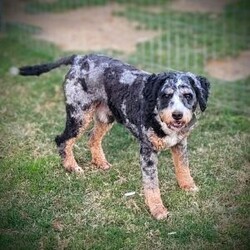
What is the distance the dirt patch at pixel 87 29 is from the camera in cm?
1151

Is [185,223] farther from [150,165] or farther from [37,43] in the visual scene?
[37,43]

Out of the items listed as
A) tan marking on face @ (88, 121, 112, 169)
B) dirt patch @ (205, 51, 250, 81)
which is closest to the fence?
dirt patch @ (205, 51, 250, 81)

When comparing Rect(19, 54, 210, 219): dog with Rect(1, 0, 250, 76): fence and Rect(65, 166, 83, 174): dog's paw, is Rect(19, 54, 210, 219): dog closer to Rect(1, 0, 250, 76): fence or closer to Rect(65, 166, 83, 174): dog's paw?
Rect(65, 166, 83, 174): dog's paw

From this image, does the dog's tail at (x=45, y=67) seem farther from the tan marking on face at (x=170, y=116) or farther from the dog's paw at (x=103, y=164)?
the tan marking on face at (x=170, y=116)

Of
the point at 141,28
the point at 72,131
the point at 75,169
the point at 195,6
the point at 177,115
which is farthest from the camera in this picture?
the point at 195,6

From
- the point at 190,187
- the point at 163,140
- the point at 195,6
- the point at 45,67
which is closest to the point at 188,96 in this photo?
the point at 163,140

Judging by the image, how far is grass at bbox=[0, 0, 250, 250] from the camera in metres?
5.41

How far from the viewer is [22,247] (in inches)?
208

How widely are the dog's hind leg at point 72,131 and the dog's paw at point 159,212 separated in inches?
50.6

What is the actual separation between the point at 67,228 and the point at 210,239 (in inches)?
56.4

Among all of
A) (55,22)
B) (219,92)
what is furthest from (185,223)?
(55,22)

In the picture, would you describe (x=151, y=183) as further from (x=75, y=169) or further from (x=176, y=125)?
(x=75, y=169)

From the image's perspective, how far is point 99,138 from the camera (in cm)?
683

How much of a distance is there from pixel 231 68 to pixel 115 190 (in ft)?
15.3
